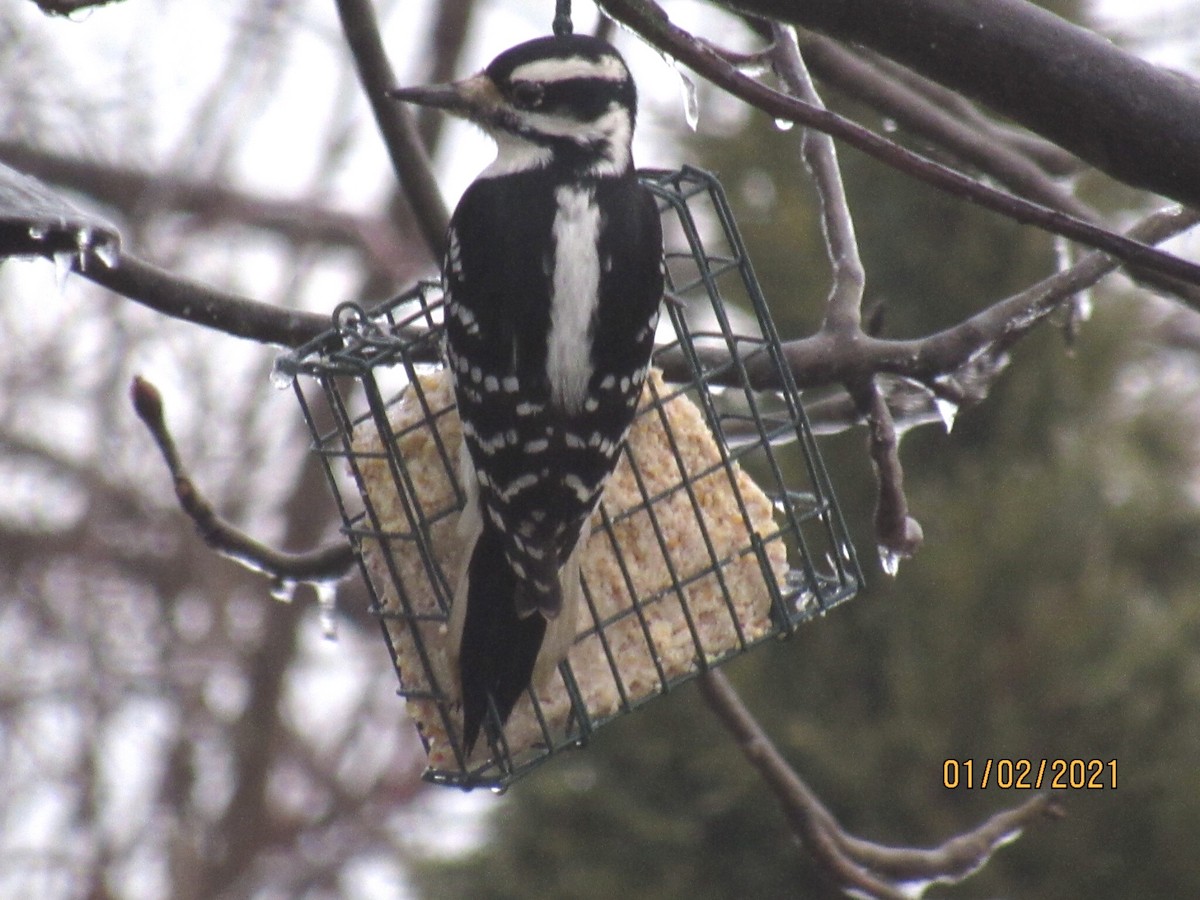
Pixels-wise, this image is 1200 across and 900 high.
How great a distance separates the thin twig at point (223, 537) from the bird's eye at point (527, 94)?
74 centimetres

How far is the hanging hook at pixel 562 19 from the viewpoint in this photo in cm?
244

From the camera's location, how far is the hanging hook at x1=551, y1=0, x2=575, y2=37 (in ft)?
8.01

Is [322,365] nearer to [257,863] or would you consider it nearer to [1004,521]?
[1004,521]

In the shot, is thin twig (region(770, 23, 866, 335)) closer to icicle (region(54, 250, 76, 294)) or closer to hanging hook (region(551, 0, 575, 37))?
hanging hook (region(551, 0, 575, 37))

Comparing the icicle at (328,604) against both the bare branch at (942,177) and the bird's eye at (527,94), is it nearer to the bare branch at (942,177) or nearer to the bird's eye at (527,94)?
the bird's eye at (527,94)

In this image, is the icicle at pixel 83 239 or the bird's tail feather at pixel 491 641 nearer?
the icicle at pixel 83 239

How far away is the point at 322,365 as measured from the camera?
2.43 m

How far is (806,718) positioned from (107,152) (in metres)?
4.11

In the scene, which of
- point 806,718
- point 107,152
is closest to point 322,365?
point 806,718

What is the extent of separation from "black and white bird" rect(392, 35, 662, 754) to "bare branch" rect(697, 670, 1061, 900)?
45 cm

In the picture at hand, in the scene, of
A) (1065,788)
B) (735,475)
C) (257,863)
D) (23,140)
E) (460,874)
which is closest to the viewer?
(735,475)
